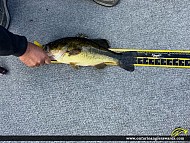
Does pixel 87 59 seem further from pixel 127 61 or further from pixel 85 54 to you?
pixel 127 61

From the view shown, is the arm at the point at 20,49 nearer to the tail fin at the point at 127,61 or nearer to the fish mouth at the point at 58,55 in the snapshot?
the fish mouth at the point at 58,55

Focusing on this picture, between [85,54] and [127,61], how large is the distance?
30 centimetres

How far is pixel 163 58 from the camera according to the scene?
6.04ft

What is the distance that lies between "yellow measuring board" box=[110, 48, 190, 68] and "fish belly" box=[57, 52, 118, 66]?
17 centimetres

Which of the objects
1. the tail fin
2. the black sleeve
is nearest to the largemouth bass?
the tail fin

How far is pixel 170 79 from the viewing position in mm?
1828

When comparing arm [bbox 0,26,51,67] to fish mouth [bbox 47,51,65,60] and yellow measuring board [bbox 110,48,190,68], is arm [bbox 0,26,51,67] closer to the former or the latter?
fish mouth [bbox 47,51,65,60]

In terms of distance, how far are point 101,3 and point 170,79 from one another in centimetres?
70

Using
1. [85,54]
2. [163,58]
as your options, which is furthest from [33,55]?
[163,58]

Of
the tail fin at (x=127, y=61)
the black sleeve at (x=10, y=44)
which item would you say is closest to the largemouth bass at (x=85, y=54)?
the tail fin at (x=127, y=61)

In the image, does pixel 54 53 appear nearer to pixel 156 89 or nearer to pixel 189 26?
pixel 156 89

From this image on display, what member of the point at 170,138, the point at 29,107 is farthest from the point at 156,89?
the point at 29,107

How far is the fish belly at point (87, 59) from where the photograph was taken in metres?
1.64

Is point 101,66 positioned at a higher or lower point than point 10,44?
lower
